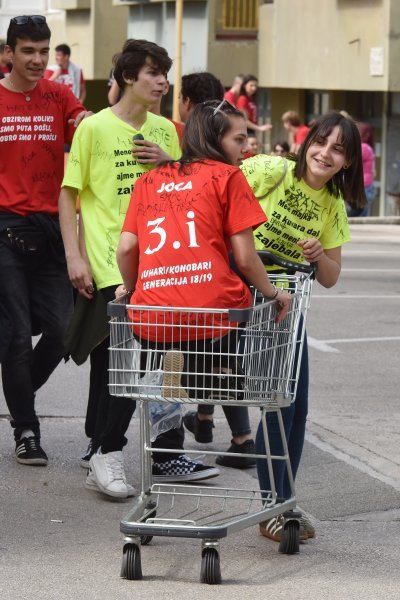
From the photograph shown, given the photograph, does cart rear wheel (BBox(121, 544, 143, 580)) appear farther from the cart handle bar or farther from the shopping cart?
the cart handle bar

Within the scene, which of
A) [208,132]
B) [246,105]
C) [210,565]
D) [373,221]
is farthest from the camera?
[246,105]

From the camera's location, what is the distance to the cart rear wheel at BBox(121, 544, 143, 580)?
5.63 metres

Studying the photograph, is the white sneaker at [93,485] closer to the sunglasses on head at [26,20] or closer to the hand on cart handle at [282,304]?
the hand on cart handle at [282,304]

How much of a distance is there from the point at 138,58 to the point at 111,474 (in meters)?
1.90

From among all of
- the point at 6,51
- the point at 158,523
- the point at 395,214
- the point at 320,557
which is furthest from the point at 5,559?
the point at 395,214

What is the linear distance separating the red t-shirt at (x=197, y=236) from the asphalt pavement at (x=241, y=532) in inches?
32.7

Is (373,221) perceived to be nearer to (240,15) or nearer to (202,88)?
(240,15)

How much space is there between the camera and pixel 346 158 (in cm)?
621

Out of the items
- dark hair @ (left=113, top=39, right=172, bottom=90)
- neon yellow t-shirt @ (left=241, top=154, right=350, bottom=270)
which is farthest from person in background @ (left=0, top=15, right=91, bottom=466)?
neon yellow t-shirt @ (left=241, top=154, right=350, bottom=270)

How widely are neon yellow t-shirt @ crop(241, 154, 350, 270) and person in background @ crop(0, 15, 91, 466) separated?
149 cm

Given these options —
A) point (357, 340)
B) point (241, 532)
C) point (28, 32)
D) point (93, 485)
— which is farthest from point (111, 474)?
point (357, 340)

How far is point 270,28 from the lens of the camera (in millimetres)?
31875

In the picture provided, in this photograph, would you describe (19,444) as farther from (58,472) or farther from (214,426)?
(214,426)

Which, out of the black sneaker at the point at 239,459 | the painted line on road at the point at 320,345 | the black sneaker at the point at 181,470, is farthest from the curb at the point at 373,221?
the black sneaker at the point at 181,470
